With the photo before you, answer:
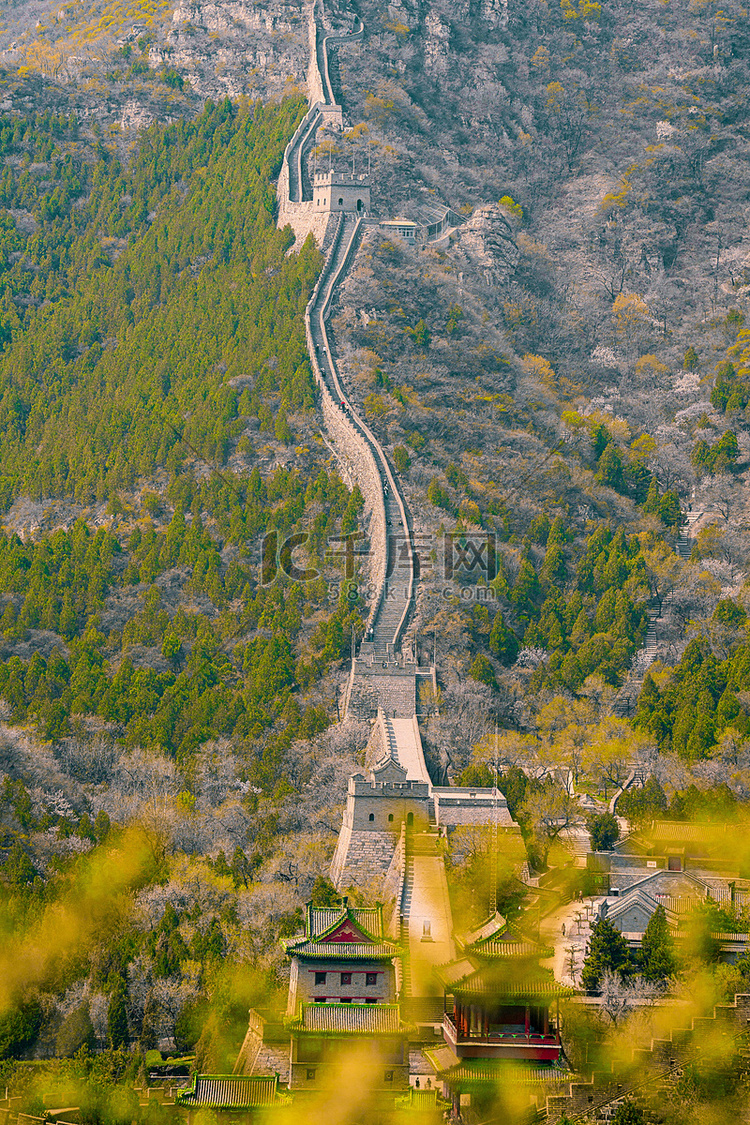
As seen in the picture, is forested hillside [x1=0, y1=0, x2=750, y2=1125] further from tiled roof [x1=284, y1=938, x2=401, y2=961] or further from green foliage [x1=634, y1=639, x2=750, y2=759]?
tiled roof [x1=284, y1=938, x2=401, y2=961]

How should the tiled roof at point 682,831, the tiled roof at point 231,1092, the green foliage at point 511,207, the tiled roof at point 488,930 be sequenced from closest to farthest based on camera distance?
1. the tiled roof at point 231,1092
2. the tiled roof at point 488,930
3. the tiled roof at point 682,831
4. the green foliage at point 511,207

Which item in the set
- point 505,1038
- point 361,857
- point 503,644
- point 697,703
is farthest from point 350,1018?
point 503,644

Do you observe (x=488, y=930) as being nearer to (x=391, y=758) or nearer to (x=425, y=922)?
(x=425, y=922)

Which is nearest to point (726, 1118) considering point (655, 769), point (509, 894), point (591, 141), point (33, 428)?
point (509, 894)

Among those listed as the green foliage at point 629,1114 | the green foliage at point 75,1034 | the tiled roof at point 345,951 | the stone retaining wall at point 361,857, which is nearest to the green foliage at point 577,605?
the stone retaining wall at point 361,857

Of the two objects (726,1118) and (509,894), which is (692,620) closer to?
(509,894)

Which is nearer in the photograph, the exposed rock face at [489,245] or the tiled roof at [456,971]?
the tiled roof at [456,971]

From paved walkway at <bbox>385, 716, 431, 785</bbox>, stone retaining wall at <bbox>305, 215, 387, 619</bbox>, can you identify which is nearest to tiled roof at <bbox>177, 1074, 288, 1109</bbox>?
paved walkway at <bbox>385, 716, 431, 785</bbox>

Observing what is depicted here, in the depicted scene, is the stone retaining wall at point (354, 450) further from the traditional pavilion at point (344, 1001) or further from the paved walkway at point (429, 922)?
the traditional pavilion at point (344, 1001)
